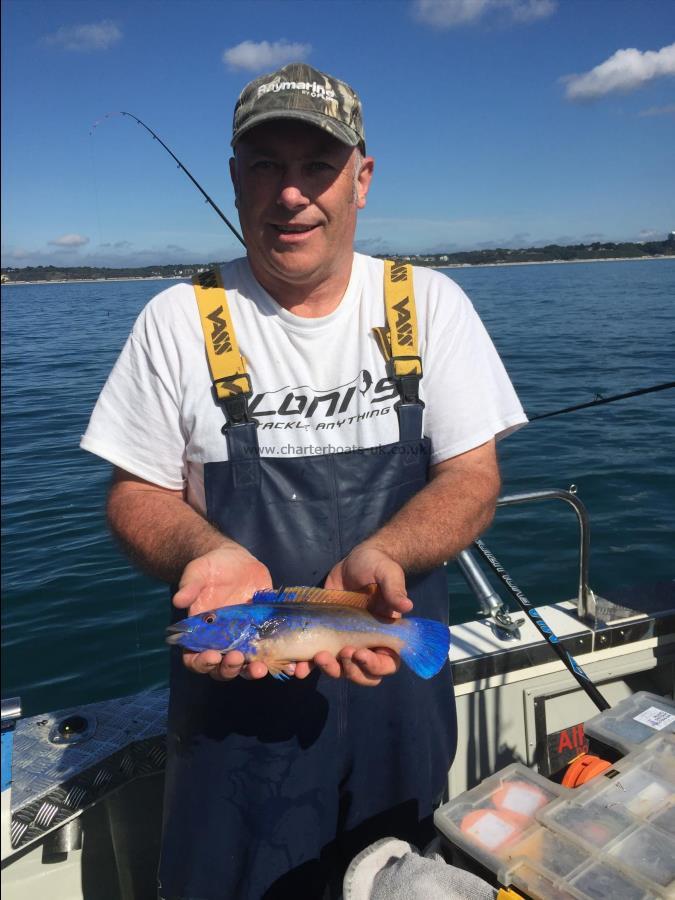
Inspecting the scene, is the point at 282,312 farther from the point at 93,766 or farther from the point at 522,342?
the point at 522,342

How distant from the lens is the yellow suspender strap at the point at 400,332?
8.00ft

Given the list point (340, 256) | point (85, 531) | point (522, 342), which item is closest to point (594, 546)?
point (85, 531)

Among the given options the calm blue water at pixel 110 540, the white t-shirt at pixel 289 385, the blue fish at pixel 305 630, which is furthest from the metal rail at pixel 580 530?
the calm blue water at pixel 110 540

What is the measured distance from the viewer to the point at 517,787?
210 cm

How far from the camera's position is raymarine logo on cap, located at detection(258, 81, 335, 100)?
2318 millimetres

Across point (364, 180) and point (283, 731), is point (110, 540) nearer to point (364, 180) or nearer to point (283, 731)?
point (283, 731)

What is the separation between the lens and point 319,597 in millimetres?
2229

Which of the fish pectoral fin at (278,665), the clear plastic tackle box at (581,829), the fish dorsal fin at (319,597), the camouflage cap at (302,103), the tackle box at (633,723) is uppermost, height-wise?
the camouflage cap at (302,103)

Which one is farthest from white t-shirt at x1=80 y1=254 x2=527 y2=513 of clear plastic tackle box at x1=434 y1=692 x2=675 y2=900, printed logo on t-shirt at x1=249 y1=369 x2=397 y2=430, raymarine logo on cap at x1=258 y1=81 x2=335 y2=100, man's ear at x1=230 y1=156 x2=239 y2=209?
clear plastic tackle box at x1=434 y1=692 x2=675 y2=900

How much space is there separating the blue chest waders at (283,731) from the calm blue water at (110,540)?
12.9ft

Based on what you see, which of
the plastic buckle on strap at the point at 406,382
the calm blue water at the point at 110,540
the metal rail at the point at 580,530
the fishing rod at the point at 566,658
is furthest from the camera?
the calm blue water at the point at 110,540

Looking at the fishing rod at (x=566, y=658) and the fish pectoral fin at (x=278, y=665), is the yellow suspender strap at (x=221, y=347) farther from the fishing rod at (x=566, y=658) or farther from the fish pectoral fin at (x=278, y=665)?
the fishing rod at (x=566, y=658)

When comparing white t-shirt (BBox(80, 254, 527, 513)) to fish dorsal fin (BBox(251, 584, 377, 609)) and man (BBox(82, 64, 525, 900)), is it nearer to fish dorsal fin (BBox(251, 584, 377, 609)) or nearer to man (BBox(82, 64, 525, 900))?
man (BBox(82, 64, 525, 900))

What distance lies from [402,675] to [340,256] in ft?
4.63
